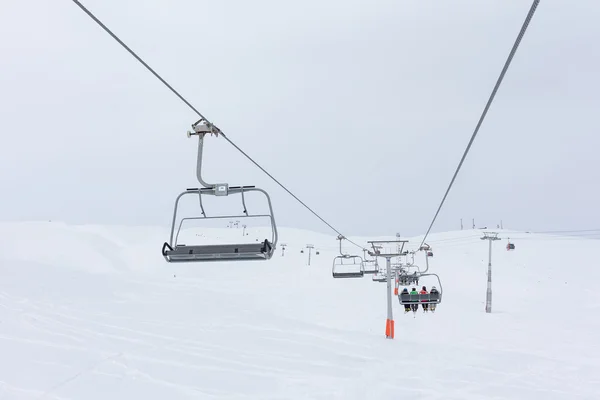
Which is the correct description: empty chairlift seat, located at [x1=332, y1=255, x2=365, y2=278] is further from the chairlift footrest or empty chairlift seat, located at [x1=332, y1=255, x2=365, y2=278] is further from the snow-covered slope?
the chairlift footrest

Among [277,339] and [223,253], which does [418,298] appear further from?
[223,253]

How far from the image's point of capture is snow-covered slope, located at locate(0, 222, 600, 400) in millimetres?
14438

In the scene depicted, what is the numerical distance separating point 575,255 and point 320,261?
4394 cm

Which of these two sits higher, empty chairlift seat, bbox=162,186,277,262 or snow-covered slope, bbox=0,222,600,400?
empty chairlift seat, bbox=162,186,277,262

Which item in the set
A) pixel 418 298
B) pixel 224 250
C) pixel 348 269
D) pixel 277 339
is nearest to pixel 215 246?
pixel 224 250

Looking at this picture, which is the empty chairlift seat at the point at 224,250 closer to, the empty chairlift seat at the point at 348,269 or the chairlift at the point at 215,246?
the chairlift at the point at 215,246

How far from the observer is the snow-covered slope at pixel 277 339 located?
1444 cm

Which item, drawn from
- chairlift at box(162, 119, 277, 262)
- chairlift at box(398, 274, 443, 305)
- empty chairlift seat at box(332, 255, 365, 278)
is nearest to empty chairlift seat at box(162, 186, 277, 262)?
chairlift at box(162, 119, 277, 262)

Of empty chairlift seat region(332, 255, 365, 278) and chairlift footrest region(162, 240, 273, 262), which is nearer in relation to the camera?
chairlift footrest region(162, 240, 273, 262)

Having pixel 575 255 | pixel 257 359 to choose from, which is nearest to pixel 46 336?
pixel 257 359

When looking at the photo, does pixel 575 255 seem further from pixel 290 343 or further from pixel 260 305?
pixel 290 343

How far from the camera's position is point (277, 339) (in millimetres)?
21469

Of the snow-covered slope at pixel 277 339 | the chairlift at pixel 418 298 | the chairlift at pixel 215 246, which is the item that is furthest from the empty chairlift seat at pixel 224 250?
the chairlift at pixel 418 298

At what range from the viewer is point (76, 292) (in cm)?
3466
